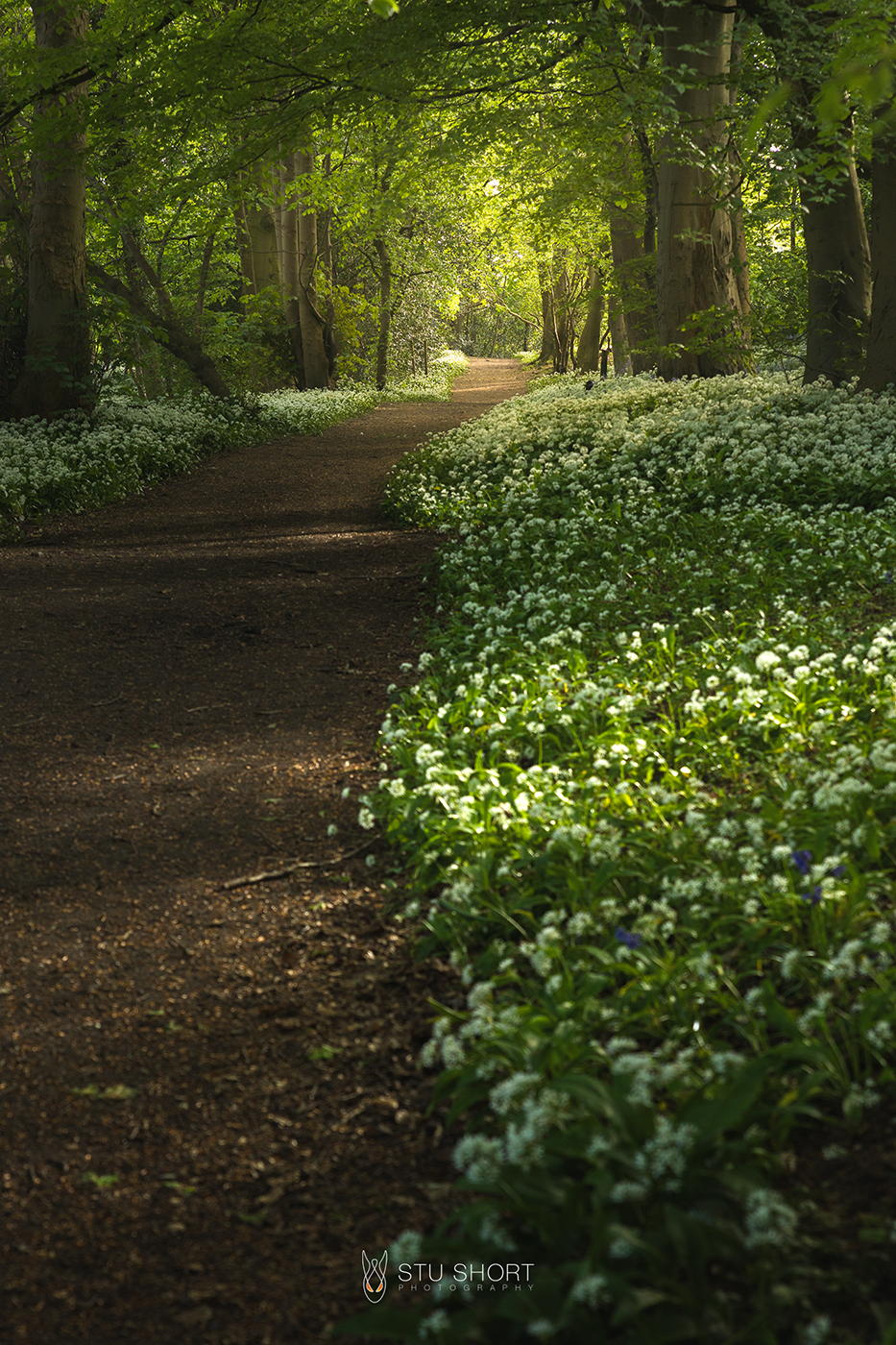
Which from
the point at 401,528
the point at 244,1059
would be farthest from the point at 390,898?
the point at 401,528

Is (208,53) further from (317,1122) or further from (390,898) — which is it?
(317,1122)

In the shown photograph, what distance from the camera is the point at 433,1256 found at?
1955 mm

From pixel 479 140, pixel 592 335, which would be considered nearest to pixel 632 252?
pixel 479 140

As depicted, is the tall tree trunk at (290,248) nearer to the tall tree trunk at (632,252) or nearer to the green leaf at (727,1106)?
the tall tree trunk at (632,252)

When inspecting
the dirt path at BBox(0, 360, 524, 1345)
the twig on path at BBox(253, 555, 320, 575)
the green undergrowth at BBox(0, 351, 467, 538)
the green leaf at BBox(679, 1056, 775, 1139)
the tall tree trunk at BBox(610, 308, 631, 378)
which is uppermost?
the tall tree trunk at BBox(610, 308, 631, 378)

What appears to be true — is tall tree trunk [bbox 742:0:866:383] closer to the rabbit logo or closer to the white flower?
the white flower

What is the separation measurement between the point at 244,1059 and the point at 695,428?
915 centimetres

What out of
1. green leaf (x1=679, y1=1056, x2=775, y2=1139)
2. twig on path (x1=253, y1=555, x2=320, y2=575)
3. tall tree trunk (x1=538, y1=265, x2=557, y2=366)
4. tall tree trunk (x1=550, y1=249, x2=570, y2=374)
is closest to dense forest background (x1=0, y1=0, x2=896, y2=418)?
twig on path (x1=253, y1=555, x2=320, y2=575)

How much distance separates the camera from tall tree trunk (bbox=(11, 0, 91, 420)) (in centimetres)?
1299

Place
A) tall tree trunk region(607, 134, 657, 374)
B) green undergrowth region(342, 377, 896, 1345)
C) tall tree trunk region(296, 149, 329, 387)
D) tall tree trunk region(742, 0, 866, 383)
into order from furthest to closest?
tall tree trunk region(296, 149, 329, 387)
tall tree trunk region(607, 134, 657, 374)
tall tree trunk region(742, 0, 866, 383)
green undergrowth region(342, 377, 896, 1345)

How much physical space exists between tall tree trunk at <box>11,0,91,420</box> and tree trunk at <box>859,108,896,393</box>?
31.3 ft

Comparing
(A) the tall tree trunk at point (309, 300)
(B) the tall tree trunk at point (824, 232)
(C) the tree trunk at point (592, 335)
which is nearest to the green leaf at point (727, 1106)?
(B) the tall tree trunk at point (824, 232)

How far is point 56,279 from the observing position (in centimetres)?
1344

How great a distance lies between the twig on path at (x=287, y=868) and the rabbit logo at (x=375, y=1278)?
172 centimetres
